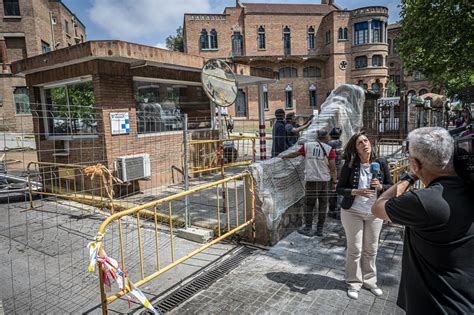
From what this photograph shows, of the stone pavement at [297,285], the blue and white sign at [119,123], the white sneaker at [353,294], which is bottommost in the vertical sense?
the stone pavement at [297,285]

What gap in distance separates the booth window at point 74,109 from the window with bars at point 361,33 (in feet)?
120

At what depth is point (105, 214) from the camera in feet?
22.9

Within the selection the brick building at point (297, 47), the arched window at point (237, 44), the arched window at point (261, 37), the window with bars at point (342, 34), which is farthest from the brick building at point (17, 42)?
the window with bars at point (342, 34)

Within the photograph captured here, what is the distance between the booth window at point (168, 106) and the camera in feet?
28.0

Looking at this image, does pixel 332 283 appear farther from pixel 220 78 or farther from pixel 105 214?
pixel 105 214

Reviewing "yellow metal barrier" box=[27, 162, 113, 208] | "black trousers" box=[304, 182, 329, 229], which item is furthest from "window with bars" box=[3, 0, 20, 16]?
"black trousers" box=[304, 182, 329, 229]

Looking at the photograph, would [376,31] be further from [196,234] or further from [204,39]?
[196,234]

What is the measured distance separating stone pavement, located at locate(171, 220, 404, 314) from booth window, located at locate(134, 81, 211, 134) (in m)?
5.22

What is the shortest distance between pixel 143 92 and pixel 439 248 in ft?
26.2

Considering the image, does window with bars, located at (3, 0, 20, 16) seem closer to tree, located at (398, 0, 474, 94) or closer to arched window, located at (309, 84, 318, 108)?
tree, located at (398, 0, 474, 94)

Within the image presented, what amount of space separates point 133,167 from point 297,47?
37171mm

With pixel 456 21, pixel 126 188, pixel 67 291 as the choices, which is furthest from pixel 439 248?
pixel 456 21

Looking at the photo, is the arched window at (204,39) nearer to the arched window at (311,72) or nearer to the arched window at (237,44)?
the arched window at (237,44)

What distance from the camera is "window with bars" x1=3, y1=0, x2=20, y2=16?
2772 centimetres
